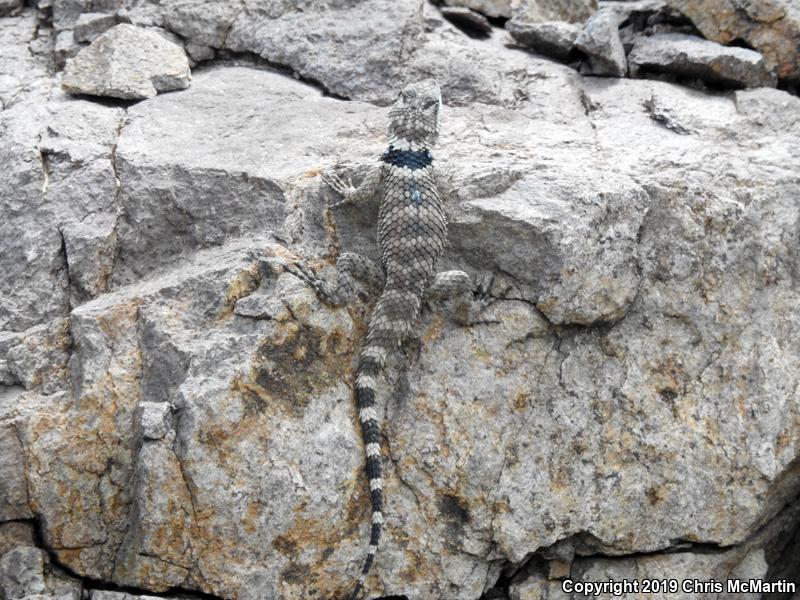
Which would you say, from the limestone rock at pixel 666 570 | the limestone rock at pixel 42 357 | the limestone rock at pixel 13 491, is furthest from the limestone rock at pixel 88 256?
the limestone rock at pixel 666 570

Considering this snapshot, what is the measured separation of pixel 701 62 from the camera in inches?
342

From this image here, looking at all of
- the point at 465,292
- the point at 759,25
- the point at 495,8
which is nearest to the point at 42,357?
the point at 465,292

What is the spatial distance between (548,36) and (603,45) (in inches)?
23.8

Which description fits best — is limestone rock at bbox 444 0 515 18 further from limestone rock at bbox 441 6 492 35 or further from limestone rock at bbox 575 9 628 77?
limestone rock at bbox 575 9 628 77

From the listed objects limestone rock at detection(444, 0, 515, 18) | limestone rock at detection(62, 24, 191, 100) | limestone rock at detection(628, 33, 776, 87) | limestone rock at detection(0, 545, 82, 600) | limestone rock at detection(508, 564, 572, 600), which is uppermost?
limestone rock at detection(628, 33, 776, 87)

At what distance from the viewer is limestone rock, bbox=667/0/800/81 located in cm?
895

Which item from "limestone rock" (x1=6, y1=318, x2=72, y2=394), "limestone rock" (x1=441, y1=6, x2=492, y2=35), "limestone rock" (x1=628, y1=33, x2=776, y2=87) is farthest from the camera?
"limestone rock" (x1=441, y1=6, x2=492, y2=35)

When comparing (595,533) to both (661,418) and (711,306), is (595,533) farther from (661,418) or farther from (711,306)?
(711,306)

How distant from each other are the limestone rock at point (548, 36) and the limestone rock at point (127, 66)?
3.21m

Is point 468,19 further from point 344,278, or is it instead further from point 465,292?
point 344,278

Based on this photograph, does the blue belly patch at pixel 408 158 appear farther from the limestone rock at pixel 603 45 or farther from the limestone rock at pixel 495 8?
the limestone rock at pixel 495 8

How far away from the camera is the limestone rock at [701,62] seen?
342 inches

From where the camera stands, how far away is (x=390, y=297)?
649cm

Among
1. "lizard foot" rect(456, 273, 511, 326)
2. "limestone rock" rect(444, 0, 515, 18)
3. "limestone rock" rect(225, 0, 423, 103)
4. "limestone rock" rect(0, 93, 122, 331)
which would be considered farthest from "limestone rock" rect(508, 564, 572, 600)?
"limestone rock" rect(444, 0, 515, 18)
